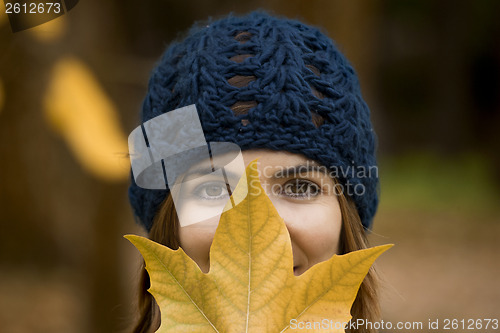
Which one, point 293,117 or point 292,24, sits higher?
point 292,24

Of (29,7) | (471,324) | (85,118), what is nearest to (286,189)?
(29,7)

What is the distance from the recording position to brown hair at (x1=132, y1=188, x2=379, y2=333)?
1117 millimetres

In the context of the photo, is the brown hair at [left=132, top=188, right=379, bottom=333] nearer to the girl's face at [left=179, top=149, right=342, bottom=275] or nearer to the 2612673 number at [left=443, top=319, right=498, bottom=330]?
the girl's face at [left=179, top=149, right=342, bottom=275]

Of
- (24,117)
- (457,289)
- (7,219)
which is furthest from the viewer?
(457,289)

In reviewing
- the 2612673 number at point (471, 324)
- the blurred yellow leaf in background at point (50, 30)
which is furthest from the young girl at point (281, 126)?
the 2612673 number at point (471, 324)

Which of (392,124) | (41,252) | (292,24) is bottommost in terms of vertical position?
(392,124)

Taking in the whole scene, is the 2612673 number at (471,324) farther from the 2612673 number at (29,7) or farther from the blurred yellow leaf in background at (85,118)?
the 2612673 number at (29,7)

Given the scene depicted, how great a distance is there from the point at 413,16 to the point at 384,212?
3.13m

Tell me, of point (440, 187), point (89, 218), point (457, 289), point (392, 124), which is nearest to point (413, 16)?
point (392, 124)

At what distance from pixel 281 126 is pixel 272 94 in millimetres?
73

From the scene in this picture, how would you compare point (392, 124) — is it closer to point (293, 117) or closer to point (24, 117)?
point (24, 117)

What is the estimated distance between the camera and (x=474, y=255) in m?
5.12

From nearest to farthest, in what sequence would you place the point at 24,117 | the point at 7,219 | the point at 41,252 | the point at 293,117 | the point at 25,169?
1. the point at 293,117
2. the point at 24,117
3. the point at 25,169
4. the point at 7,219
5. the point at 41,252

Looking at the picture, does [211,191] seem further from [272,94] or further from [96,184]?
[96,184]
